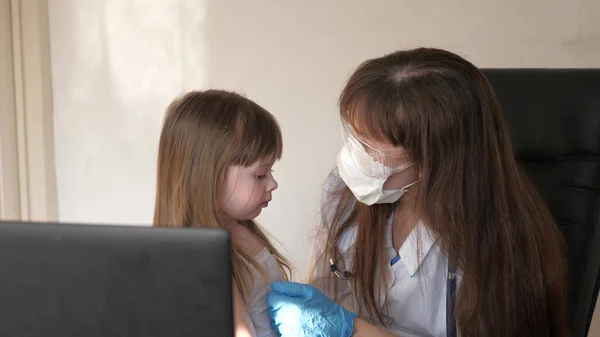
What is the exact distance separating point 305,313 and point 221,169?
0.27 meters

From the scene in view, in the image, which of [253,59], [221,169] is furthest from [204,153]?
[253,59]

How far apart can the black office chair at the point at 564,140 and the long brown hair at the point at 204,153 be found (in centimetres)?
53

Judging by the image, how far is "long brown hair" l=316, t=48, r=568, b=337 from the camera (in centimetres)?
114

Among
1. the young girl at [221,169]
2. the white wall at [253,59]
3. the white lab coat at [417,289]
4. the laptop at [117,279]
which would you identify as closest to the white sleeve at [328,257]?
the white lab coat at [417,289]

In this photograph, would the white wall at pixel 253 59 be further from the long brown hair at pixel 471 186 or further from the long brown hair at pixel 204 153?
the long brown hair at pixel 204 153

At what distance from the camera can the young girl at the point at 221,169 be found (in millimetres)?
1142

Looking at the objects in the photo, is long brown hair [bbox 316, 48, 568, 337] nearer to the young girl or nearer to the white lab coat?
the white lab coat

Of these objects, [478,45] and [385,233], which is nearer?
[385,233]

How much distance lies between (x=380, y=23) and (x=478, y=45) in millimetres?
279

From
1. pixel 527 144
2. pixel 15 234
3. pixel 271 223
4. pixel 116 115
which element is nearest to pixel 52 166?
pixel 116 115

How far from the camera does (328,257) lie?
4.60ft

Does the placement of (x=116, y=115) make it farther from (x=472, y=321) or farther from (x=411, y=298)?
(x=472, y=321)

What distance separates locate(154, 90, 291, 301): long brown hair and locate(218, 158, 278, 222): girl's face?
1 centimetres

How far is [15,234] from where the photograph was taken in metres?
0.57
